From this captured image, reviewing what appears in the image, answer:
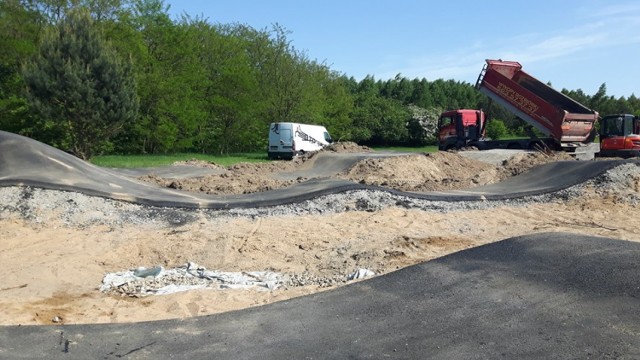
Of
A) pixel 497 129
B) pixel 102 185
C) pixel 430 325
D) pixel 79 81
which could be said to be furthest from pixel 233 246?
pixel 497 129

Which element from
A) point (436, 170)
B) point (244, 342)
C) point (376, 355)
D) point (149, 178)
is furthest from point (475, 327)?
point (436, 170)

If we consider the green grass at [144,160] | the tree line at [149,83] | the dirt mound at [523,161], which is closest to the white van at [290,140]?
the green grass at [144,160]

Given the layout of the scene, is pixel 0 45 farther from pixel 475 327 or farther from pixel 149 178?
pixel 475 327

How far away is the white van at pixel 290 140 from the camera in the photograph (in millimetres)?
33250

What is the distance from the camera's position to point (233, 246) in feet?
30.4

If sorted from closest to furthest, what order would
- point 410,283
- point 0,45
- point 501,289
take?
point 501,289
point 410,283
point 0,45

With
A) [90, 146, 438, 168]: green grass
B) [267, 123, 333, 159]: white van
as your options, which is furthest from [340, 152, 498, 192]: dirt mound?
[267, 123, 333, 159]: white van

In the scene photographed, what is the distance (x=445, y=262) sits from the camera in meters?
6.97

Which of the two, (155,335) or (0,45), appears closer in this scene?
(155,335)

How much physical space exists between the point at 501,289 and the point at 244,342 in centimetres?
256

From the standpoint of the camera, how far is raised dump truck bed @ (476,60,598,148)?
2369cm

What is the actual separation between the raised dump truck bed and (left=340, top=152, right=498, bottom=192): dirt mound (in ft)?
14.2

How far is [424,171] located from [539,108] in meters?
7.33

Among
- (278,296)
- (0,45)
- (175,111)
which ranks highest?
(0,45)
